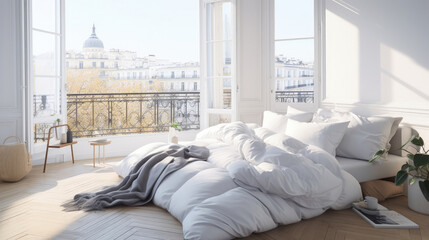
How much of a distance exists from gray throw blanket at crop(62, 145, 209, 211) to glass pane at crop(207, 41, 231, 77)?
2.46 metres

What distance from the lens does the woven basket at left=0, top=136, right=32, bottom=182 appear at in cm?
405

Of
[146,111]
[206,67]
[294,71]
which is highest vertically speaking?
[206,67]

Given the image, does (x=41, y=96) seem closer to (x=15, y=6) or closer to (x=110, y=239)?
(x=15, y=6)

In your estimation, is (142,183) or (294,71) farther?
(294,71)

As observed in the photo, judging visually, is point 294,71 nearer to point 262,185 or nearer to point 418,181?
point 418,181

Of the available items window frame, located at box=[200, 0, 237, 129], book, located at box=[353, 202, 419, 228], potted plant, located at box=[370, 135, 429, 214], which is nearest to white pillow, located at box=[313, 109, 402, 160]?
potted plant, located at box=[370, 135, 429, 214]

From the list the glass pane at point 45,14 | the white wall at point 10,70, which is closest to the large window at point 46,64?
the glass pane at point 45,14

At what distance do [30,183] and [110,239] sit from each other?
86.0 inches

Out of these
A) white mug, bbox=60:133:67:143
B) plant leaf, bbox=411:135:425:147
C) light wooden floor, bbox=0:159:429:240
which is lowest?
light wooden floor, bbox=0:159:429:240

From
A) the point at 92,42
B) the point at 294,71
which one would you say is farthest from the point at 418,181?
the point at 92,42

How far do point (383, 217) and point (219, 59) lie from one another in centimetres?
375

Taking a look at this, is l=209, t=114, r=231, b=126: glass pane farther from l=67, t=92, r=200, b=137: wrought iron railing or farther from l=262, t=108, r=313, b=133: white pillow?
l=262, t=108, r=313, b=133: white pillow

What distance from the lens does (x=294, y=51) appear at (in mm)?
5359

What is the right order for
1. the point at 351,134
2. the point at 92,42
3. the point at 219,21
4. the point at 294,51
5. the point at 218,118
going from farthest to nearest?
the point at 92,42 < the point at 218,118 < the point at 219,21 < the point at 294,51 < the point at 351,134
